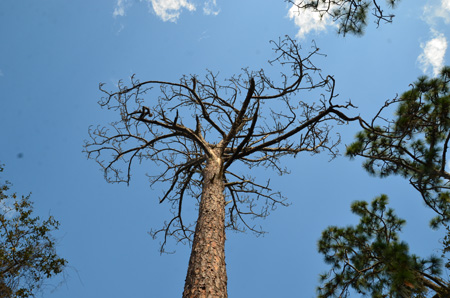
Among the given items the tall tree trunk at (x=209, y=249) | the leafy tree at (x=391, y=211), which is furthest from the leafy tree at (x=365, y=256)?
the tall tree trunk at (x=209, y=249)

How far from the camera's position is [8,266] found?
534 centimetres

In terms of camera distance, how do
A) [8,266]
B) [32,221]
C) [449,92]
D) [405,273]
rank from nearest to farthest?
→ [405,273]
[449,92]
[8,266]
[32,221]

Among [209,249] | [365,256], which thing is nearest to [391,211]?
[365,256]

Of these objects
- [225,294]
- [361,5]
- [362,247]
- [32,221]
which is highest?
[361,5]

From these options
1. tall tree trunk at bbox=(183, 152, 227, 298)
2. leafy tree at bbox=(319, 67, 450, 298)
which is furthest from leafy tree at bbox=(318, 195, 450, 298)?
tall tree trunk at bbox=(183, 152, 227, 298)

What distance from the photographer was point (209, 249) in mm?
3135

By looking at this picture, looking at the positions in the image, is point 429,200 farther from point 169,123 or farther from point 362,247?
point 169,123

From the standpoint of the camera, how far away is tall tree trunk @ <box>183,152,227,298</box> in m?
2.64

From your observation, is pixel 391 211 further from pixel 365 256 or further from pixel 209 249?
pixel 209 249

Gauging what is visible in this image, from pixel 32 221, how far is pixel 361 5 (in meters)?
6.74

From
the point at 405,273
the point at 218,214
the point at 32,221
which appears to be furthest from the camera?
the point at 32,221

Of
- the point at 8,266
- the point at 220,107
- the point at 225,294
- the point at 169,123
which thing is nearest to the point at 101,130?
the point at 169,123

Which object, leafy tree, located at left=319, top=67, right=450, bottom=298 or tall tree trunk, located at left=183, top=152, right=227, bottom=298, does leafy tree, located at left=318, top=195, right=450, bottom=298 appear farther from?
tall tree trunk, located at left=183, top=152, right=227, bottom=298

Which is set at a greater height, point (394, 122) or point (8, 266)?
point (394, 122)
